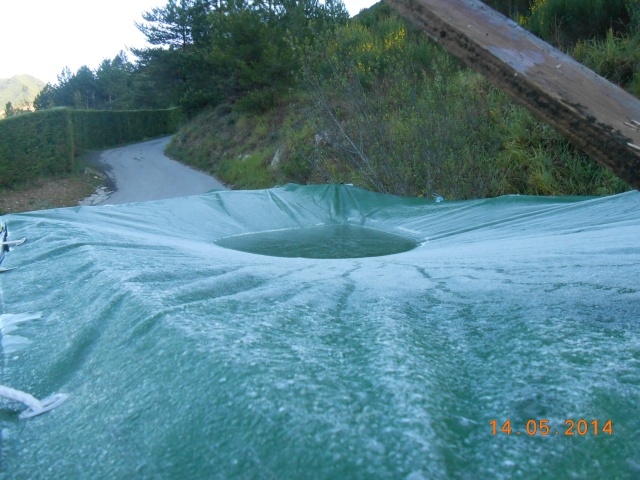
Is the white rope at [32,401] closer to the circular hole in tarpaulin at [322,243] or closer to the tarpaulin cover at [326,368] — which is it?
the tarpaulin cover at [326,368]

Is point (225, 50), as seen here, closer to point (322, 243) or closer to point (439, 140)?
point (439, 140)

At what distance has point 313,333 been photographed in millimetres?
990

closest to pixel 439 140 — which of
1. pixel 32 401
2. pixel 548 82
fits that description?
pixel 548 82

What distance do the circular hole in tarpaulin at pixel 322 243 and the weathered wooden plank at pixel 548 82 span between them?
2.01 meters

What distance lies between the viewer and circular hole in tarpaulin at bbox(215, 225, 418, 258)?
3.11m

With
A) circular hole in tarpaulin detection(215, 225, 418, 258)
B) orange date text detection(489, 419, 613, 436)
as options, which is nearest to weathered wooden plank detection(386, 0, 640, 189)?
orange date text detection(489, 419, 613, 436)

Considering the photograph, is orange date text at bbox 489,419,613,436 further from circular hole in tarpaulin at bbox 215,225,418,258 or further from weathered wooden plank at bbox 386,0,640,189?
circular hole in tarpaulin at bbox 215,225,418,258

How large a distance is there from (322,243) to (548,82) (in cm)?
252

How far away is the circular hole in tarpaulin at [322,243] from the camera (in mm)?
3113

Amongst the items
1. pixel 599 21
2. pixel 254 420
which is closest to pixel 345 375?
pixel 254 420

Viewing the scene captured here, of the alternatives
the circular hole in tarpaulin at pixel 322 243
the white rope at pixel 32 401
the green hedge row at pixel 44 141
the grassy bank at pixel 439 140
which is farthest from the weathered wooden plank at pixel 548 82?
the green hedge row at pixel 44 141

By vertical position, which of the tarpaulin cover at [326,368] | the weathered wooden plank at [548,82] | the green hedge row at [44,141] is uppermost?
the green hedge row at [44,141]

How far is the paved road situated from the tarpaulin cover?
1050cm

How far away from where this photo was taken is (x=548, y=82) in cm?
95
